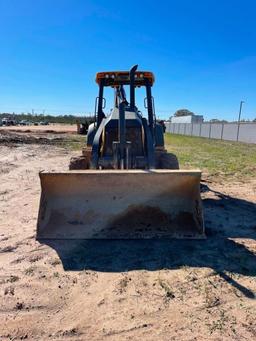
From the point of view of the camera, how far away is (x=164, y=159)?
6.94 meters

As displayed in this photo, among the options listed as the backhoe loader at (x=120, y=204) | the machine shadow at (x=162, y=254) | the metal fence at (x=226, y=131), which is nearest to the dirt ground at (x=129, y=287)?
the machine shadow at (x=162, y=254)

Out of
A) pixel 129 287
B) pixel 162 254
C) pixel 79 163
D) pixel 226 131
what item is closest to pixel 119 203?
pixel 162 254

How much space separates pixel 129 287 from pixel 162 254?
80 cm

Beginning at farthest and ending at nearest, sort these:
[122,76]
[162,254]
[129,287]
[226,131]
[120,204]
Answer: [226,131], [122,76], [120,204], [162,254], [129,287]

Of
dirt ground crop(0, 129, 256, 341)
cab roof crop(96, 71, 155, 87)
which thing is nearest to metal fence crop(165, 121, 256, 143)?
cab roof crop(96, 71, 155, 87)

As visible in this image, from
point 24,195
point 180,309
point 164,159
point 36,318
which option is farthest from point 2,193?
point 180,309

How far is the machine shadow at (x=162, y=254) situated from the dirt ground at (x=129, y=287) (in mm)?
11

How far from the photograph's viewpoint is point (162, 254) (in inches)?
163

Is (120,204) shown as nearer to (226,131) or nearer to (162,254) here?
(162,254)

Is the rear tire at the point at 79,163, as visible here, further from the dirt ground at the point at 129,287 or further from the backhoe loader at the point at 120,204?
the backhoe loader at the point at 120,204

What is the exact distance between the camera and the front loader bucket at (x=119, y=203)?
14.9 feet

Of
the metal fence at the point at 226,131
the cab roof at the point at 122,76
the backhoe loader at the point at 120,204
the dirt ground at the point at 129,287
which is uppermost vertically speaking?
the cab roof at the point at 122,76

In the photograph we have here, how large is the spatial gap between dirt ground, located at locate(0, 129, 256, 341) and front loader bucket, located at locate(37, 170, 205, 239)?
207mm

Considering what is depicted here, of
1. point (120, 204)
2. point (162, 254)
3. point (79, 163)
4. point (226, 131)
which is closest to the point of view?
point (162, 254)
